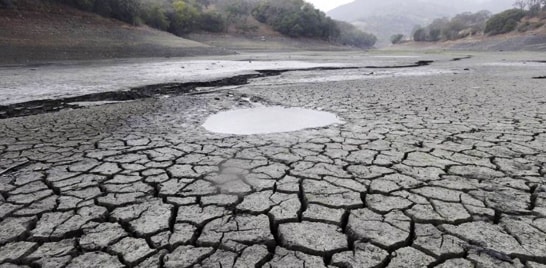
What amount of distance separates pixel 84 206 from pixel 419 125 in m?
3.87

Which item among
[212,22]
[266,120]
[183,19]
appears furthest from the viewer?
[212,22]

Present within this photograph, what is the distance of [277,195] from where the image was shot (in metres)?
2.40

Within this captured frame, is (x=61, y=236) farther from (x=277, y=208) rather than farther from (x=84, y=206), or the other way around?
(x=277, y=208)

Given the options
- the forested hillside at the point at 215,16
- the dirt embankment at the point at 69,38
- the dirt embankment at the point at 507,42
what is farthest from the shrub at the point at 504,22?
the dirt embankment at the point at 69,38

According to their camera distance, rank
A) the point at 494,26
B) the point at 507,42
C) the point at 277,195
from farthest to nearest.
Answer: the point at 494,26
the point at 507,42
the point at 277,195

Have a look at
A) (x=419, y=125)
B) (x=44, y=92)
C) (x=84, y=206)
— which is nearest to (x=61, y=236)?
(x=84, y=206)

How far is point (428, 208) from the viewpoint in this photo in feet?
7.13

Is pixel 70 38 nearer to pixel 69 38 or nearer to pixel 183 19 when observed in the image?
pixel 69 38

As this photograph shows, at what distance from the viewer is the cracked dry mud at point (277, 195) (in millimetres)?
1752

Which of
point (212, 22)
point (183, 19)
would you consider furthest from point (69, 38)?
point (212, 22)

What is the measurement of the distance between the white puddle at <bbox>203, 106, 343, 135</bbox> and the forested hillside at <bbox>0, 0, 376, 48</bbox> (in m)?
20.3

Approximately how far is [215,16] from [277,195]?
137 feet

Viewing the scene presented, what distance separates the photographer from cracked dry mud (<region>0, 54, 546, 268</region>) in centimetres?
175

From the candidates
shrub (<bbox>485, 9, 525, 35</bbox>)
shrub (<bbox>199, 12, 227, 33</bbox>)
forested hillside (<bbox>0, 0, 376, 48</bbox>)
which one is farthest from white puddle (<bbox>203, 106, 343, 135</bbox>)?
shrub (<bbox>485, 9, 525, 35</bbox>)
